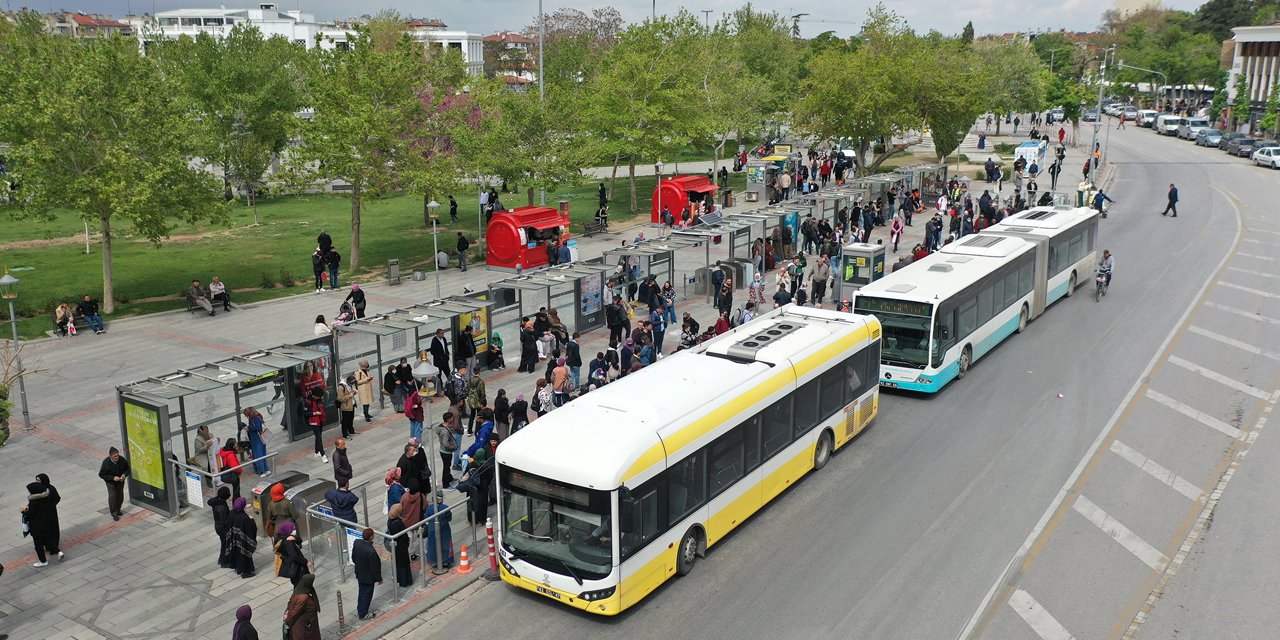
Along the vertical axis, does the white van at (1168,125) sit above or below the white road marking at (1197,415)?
above

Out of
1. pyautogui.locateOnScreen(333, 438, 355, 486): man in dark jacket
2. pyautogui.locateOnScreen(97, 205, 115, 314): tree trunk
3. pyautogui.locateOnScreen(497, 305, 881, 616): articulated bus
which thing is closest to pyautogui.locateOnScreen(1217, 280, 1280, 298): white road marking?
pyautogui.locateOnScreen(497, 305, 881, 616): articulated bus

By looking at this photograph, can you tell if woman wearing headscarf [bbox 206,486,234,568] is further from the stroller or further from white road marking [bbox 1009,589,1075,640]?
the stroller

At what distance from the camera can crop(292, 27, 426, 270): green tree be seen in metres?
34.9

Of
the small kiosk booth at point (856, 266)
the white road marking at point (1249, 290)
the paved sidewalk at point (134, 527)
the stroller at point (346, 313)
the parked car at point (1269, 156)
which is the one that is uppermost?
the parked car at point (1269, 156)

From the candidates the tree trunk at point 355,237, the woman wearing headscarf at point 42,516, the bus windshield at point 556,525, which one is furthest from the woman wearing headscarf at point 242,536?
the tree trunk at point 355,237

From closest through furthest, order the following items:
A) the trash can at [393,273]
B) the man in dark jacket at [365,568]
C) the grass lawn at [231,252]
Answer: the man in dark jacket at [365,568]
the grass lawn at [231,252]
the trash can at [393,273]

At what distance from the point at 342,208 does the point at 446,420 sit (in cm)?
3921

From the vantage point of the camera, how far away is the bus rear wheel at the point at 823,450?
1775 centimetres

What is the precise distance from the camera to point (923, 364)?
21484 millimetres

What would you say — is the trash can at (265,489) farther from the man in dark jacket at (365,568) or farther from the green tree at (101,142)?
the green tree at (101,142)

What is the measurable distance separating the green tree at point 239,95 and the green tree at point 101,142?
18.9 metres

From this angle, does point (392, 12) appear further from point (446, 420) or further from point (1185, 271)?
point (446, 420)

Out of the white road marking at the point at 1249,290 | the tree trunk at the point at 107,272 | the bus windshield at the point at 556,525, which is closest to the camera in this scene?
the bus windshield at the point at 556,525

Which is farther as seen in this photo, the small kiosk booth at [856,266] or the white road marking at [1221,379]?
the small kiosk booth at [856,266]
